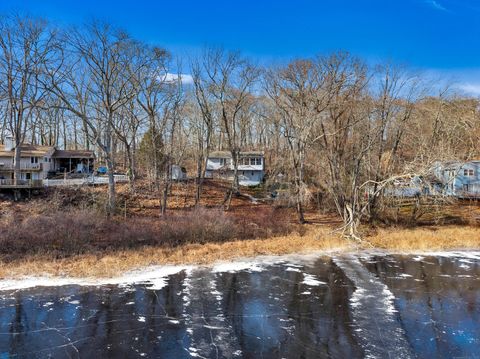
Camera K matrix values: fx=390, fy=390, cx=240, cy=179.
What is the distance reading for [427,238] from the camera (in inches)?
862

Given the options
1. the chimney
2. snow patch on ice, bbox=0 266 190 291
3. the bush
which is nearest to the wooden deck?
the bush

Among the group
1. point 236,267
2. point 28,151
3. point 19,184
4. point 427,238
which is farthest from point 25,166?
point 427,238

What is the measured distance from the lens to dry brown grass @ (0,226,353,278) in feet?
47.5

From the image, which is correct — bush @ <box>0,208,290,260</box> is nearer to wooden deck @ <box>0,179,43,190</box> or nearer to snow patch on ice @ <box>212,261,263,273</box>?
snow patch on ice @ <box>212,261,263,273</box>

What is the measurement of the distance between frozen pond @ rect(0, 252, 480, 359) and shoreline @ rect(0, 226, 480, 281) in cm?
129

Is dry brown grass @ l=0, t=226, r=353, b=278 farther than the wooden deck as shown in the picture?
No

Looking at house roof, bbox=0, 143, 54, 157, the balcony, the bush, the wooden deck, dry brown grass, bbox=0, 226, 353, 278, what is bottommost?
dry brown grass, bbox=0, 226, 353, 278

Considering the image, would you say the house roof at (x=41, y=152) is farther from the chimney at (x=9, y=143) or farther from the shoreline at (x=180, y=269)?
the shoreline at (x=180, y=269)

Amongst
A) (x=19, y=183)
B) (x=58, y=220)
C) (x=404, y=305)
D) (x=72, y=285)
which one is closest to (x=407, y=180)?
(x=404, y=305)

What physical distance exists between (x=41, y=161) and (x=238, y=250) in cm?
2780

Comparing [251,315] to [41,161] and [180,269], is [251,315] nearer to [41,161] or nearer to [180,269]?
[180,269]

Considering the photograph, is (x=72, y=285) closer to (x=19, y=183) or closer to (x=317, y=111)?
(x=317, y=111)

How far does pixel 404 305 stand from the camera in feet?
37.7

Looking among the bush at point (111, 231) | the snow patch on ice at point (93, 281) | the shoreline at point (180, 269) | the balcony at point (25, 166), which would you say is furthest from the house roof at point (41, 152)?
the snow patch on ice at point (93, 281)
